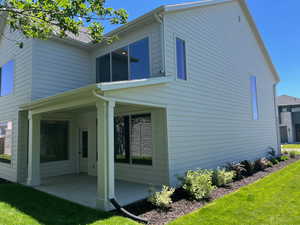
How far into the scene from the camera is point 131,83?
5895mm

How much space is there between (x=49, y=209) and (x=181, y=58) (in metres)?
6.59

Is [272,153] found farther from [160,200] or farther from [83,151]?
[83,151]

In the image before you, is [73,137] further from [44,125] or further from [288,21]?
[288,21]

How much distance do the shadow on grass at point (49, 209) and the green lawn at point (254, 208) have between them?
1877mm

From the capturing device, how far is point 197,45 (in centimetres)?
938

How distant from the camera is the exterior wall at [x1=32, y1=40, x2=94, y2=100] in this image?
9.15 meters

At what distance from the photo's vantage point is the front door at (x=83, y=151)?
420 inches

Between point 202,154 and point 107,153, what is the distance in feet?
15.6

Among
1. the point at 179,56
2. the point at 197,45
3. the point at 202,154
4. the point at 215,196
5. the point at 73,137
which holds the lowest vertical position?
the point at 215,196

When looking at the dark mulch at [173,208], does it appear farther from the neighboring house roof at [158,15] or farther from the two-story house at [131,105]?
the neighboring house roof at [158,15]

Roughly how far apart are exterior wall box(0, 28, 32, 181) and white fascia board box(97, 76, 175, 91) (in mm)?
5293

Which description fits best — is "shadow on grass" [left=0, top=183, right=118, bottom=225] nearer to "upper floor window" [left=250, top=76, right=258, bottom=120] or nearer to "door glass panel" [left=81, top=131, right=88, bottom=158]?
"door glass panel" [left=81, top=131, right=88, bottom=158]

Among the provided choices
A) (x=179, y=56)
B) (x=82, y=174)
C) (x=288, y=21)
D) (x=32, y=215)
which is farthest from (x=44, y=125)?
(x=288, y=21)

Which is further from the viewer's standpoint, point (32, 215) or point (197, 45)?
point (197, 45)
